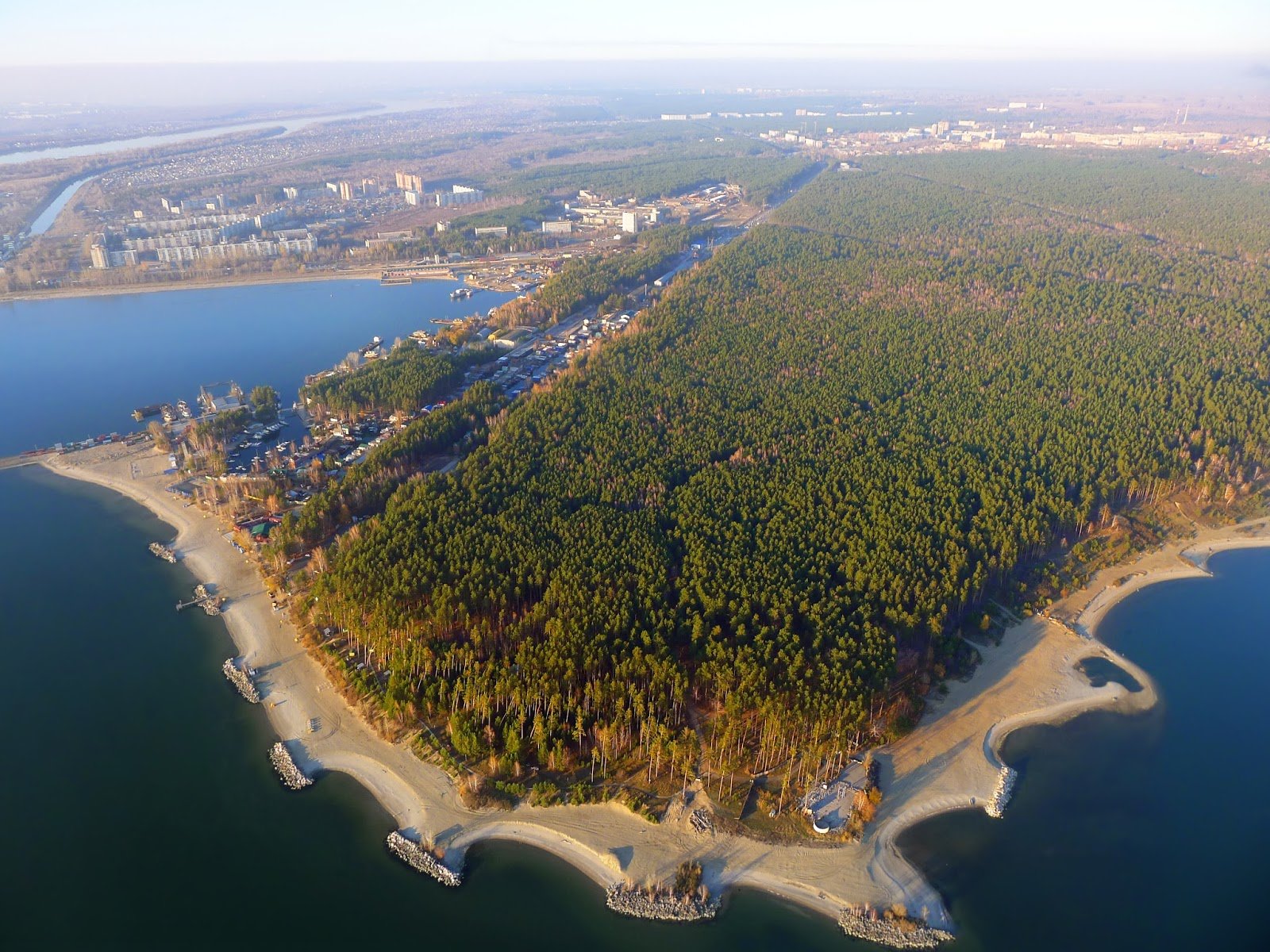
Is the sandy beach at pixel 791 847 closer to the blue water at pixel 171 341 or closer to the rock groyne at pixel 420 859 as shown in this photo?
the rock groyne at pixel 420 859

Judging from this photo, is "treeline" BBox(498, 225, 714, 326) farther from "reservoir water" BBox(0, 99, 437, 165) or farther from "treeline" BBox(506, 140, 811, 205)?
"reservoir water" BBox(0, 99, 437, 165)

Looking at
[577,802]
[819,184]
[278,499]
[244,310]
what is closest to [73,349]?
[244,310]

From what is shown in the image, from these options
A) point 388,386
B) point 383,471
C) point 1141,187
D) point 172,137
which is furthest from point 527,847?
point 172,137

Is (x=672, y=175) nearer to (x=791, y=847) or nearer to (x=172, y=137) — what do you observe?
(x=791, y=847)

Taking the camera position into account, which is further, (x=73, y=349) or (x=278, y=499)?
(x=73, y=349)

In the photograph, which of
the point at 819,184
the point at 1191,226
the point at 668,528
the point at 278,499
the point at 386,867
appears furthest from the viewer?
the point at 819,184

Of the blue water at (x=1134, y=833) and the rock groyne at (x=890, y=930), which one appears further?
the blue water at (x=1134, y=833)

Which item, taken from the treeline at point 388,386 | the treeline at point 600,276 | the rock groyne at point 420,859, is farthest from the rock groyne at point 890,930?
the treeline at point 600,276

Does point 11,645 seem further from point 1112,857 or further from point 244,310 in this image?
point 244,310
